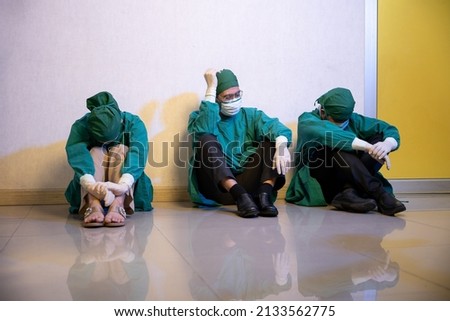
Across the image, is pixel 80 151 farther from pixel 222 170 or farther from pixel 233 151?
Result: pixel 233 151

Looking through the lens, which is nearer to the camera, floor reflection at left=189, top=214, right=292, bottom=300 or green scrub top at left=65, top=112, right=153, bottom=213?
floor reflection at left=189, top=214, right=292, bottom=300

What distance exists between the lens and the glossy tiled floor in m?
1.18

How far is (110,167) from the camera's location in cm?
238

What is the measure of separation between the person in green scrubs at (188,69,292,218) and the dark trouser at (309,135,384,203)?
0.27 meters

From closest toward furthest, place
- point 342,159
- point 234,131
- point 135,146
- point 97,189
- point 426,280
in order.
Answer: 1. point 426,280
2. point 97,189
3. point 135,146
4. point 342,159
5. point 234,131

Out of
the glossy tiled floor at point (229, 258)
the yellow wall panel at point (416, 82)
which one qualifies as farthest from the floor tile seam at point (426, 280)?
the yellow wall panel at point (416, 82)

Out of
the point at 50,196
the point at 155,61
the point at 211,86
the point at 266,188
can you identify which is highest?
the point at 155,61

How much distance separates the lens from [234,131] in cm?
280

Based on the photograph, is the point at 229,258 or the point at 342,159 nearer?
the point at 229,258

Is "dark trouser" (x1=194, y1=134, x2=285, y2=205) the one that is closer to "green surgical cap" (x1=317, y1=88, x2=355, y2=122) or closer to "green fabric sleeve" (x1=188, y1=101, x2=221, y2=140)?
"green fabric sleeve" (x1=188, y1=101, x2=221, y2=140)

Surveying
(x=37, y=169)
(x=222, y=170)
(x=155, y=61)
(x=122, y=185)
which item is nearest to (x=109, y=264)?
(x=122, y=185)

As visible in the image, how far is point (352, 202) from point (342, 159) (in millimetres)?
228

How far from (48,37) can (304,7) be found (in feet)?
4.94

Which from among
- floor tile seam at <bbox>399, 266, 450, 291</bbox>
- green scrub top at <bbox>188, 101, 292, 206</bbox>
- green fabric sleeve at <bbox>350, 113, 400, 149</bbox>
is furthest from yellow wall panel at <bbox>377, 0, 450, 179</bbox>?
floor tile seam at <bbox>399, 266, 450, 291</bbox>
